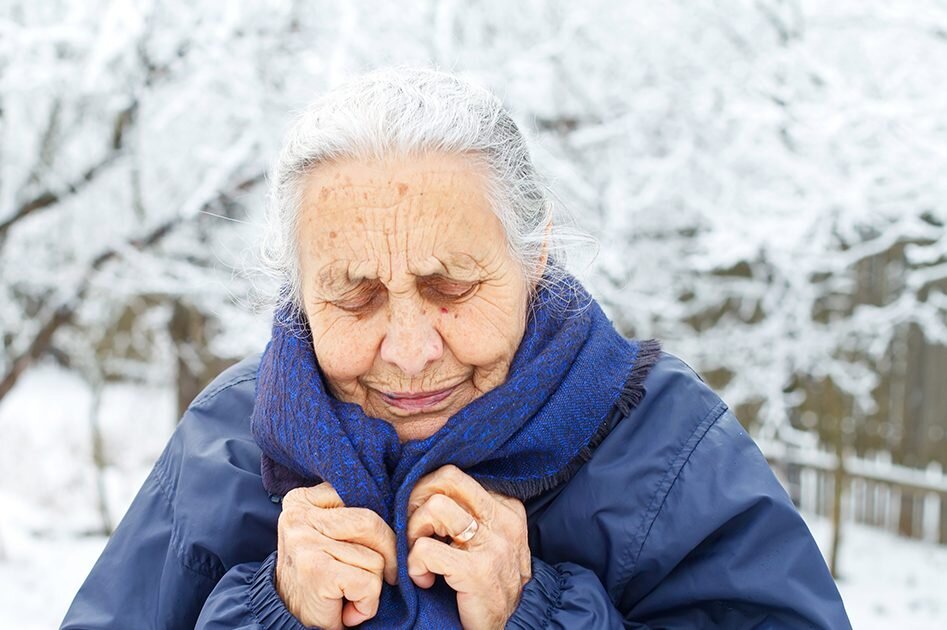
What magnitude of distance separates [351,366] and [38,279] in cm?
496

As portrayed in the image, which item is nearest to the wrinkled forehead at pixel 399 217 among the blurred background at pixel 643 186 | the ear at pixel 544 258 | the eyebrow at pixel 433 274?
the eyebrow at pixel 433 274

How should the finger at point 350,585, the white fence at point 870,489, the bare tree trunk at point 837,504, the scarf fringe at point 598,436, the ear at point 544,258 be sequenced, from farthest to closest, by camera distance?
the white fence at point 870,489 < the bare tree trunk at point 837,504 < the ear at point 544,258 < the scarf fringe at point 598,436 < the finger at point 350,585

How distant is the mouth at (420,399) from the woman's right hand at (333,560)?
0.17 m

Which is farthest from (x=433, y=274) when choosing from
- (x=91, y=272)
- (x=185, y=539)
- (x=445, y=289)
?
(x=91, y=272)

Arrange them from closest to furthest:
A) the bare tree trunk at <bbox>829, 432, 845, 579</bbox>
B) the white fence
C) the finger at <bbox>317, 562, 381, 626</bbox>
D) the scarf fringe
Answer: the finger at <bbox>317, 562, 381, 626</bbox>, the scarf fringe, the bare tree trunk at <bbox>829, 432, 845, 579</bbox>, the white fence

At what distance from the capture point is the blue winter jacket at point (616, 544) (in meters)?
1.34

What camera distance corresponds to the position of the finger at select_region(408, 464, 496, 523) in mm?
1312

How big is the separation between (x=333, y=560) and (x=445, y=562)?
0.53 feet

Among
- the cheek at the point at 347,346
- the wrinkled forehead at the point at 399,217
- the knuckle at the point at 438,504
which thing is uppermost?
the wrinkled forehead at the point at 399,217

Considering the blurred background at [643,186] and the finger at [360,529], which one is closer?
the finger at [360,529]

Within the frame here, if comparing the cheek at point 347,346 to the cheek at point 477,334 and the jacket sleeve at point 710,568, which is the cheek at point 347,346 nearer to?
the cheek at point 477,334

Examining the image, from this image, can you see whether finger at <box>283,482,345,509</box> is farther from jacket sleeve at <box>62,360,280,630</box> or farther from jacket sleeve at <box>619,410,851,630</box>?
jacket sleeve at <box>619,410,851,630</box>

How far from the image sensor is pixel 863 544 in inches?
260

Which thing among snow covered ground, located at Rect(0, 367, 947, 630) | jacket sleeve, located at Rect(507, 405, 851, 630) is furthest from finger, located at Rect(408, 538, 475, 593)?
snow covered ground, located at Rect(0, 367, 947, 630)
